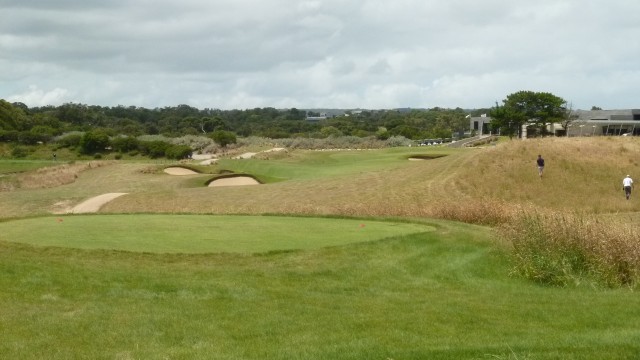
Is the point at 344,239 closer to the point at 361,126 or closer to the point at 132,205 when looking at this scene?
the point at 132,205

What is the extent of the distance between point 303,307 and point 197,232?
820 cm

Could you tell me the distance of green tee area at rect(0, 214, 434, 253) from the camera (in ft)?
54.5

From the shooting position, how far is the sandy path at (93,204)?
36500 millimetres

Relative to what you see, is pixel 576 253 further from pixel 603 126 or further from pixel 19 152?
pixel 19 152

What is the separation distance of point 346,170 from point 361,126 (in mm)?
119676

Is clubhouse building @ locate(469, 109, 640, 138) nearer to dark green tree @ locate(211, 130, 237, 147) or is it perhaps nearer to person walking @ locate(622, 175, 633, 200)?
dark green tree @ locate(211, 130, 237, 147)

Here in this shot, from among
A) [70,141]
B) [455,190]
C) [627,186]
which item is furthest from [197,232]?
[70,141]

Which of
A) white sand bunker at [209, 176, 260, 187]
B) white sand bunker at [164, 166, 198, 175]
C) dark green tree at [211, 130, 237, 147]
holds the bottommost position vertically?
white sand bunker at [209, 176, 260, 187]

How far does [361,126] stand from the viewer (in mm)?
175250

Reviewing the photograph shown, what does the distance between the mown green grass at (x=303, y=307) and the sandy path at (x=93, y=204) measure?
2092 cm

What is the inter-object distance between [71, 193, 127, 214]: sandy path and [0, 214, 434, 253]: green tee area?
1414 cm

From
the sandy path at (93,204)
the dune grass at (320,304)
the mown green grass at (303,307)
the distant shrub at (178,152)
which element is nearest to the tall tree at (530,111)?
the distant shrub at (178,152)

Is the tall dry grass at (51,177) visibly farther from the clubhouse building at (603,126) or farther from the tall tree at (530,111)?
the clubhouse building at (603,126)

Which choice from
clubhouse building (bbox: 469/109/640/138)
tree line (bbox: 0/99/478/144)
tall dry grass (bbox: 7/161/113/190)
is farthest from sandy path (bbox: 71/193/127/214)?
tree line (bbox: 0/99/478/144)
